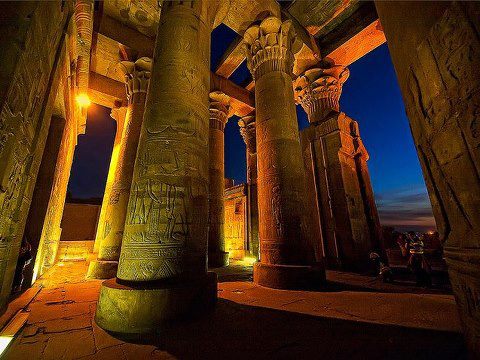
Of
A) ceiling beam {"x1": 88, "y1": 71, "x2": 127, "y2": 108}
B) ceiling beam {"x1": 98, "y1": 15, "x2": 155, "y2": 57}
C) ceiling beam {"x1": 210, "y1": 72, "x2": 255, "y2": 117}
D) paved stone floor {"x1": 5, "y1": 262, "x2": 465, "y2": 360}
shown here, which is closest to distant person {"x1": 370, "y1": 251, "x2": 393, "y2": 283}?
paved stone floor {"x1": 5, "y1": 262, "x2": 465, "y2": 360}

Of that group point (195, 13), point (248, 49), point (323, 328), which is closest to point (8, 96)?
point (195, 13)

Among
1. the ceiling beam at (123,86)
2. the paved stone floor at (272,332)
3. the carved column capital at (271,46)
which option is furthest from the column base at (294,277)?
the ceiling beam at (123,86)

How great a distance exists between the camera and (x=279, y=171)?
16.5 feet

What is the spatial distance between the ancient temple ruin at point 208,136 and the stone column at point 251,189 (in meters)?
2.48

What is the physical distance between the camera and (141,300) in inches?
89.4

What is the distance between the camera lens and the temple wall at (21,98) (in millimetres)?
1934

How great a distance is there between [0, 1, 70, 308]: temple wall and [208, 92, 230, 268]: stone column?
5542mm

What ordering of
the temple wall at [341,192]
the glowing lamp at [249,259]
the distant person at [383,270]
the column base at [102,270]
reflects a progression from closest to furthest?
the distant person at [383,270] < the column base at [102,270] < the temple wall at [341,192] < the glowing lamp at [249,259]

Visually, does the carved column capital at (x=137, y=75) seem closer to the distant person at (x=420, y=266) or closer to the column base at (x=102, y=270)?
the column base at (x=102, y=270)

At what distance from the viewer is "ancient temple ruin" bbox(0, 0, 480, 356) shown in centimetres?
147

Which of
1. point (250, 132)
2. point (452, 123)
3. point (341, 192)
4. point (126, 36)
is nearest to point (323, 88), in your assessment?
point (341, 192)

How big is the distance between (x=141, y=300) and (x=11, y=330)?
1.36 meters

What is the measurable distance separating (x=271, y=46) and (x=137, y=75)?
4.45m

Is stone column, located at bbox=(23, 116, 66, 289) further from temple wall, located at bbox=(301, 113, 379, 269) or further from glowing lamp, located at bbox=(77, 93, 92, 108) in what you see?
temple wall, located at bbox=(301, 113, 379, 269)
